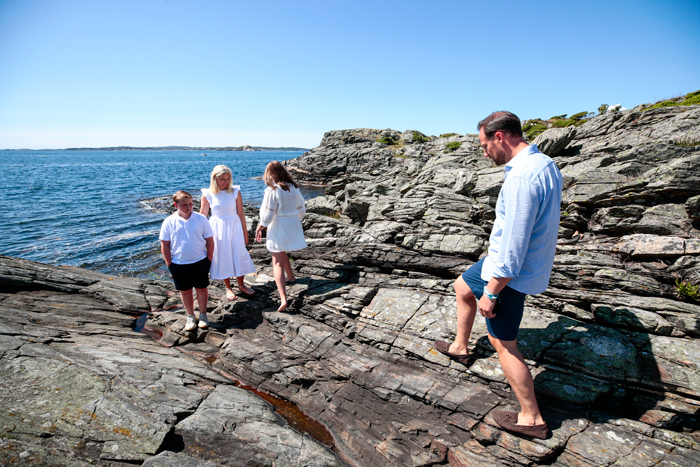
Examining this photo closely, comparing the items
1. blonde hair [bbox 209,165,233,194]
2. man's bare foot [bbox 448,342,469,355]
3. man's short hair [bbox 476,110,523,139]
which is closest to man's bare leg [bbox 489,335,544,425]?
man's bare foot [bbox 448,342,469,355]

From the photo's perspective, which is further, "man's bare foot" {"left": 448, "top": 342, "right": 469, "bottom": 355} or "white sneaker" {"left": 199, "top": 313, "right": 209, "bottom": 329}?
"white sneaker" {"left": 199, "top": 313, "right": 209, "bottom": 329}

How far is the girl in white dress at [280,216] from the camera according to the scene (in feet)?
24.1

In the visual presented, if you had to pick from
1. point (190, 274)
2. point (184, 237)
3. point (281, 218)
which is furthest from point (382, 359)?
point (184, 237)

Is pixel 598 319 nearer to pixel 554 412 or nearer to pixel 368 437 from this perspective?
pixel 554 412

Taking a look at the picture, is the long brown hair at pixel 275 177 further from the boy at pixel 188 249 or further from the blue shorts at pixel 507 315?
the blue shorts at pixel 507 315

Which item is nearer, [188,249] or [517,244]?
[517,244]

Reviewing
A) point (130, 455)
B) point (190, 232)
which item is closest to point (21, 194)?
point (190, 232)

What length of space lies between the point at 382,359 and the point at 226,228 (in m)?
4.67

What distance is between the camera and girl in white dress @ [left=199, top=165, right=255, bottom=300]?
7.66 m

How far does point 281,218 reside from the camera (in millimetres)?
7535

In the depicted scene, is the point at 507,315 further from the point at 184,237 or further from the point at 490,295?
the point at 184,237

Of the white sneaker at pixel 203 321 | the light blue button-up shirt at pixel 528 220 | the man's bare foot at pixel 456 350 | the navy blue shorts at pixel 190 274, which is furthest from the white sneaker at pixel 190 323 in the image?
the light blue button-up shirt at pixel 528 220

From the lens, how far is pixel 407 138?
68938 millimetres

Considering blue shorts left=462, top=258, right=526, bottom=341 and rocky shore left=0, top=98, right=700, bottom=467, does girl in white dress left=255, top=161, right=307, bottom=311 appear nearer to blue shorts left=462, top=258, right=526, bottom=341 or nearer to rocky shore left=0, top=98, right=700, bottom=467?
rocky shore left=0, top=98, right=700, bottom=467
